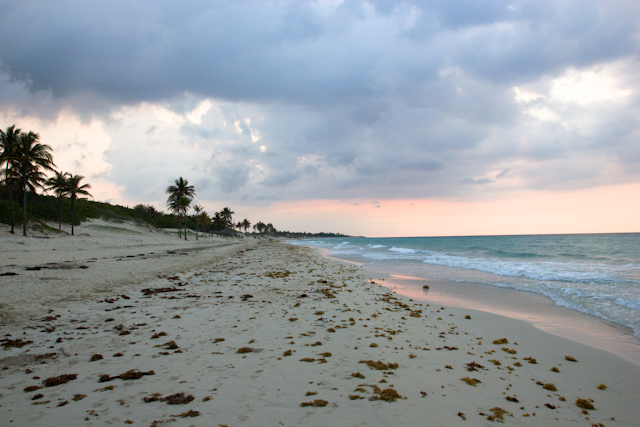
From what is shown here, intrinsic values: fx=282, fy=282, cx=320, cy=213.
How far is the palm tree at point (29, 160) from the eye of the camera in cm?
2988

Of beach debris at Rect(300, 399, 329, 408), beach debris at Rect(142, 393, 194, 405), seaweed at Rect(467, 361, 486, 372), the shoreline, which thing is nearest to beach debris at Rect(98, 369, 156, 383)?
beach debris at Rect(142, 393, 194, 405)

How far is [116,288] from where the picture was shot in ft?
33.7

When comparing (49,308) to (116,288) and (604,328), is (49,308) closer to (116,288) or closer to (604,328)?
(116,288)

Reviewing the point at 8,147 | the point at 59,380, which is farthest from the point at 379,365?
the point at 8,147

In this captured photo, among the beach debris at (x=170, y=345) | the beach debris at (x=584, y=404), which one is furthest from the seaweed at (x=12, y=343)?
the beach debris at (x=584, y=404)

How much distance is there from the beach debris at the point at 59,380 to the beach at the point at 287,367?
0.07 ft

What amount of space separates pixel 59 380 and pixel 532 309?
1251 centimetres

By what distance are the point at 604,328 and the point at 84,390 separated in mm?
11685

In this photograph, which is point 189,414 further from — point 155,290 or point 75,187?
point 75,187

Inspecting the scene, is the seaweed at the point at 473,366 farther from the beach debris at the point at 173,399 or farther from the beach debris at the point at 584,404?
the beach debris at the point at 173,399

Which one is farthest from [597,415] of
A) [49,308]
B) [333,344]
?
[49,308]

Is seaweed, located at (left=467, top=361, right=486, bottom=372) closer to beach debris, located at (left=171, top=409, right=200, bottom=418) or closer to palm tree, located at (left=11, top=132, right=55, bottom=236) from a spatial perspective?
beach debris, located at (left=171, top=409, right=200, bottom=418)

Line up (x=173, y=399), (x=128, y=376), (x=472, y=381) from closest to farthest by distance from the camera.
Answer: (x=173, y=399) → (x=128, y=376) → (x=472, y=381)

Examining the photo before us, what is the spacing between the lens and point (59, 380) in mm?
3875
